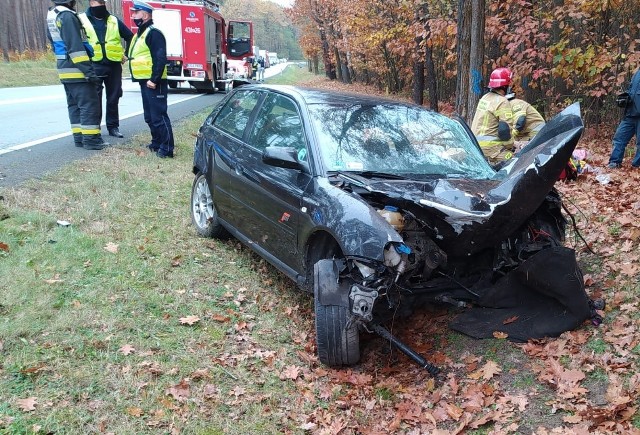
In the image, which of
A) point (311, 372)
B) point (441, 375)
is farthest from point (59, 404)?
point (441, 375)

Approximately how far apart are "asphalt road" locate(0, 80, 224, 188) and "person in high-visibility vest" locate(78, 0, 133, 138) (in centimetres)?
113

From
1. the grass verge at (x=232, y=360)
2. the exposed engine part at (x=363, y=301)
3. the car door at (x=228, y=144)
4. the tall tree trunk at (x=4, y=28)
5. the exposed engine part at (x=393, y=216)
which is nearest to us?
the grass verge at (x=232, y=360)

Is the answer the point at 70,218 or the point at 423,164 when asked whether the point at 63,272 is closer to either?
the point at 70,218

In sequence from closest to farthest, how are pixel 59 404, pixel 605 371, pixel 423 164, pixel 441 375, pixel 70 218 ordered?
pixel 59 404 → pixel 605 371 → pixel 441 375 → pixel 423 164 → pixel 70 218

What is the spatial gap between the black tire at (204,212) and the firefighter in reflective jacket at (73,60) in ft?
11.4

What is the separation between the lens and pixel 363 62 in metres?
27.8

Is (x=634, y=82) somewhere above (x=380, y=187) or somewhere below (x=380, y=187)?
above

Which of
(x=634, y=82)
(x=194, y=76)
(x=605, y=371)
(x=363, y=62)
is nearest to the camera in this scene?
(x=605, y=371)

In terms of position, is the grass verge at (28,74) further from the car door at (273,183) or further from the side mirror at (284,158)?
the side mirror at (284,158)

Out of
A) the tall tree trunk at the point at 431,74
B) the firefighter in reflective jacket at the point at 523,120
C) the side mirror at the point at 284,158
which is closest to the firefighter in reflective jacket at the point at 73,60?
the side mirror at the point at 284,158

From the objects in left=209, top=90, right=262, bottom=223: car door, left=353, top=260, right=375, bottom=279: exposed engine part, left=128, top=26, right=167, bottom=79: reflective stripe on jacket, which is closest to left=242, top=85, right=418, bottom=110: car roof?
left=209, top=90, right=262, bottom=223: car door

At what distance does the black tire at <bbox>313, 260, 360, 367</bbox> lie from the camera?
3633mm

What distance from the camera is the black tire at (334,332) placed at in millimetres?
3633

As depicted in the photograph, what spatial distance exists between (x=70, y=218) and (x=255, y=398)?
11.0ft
